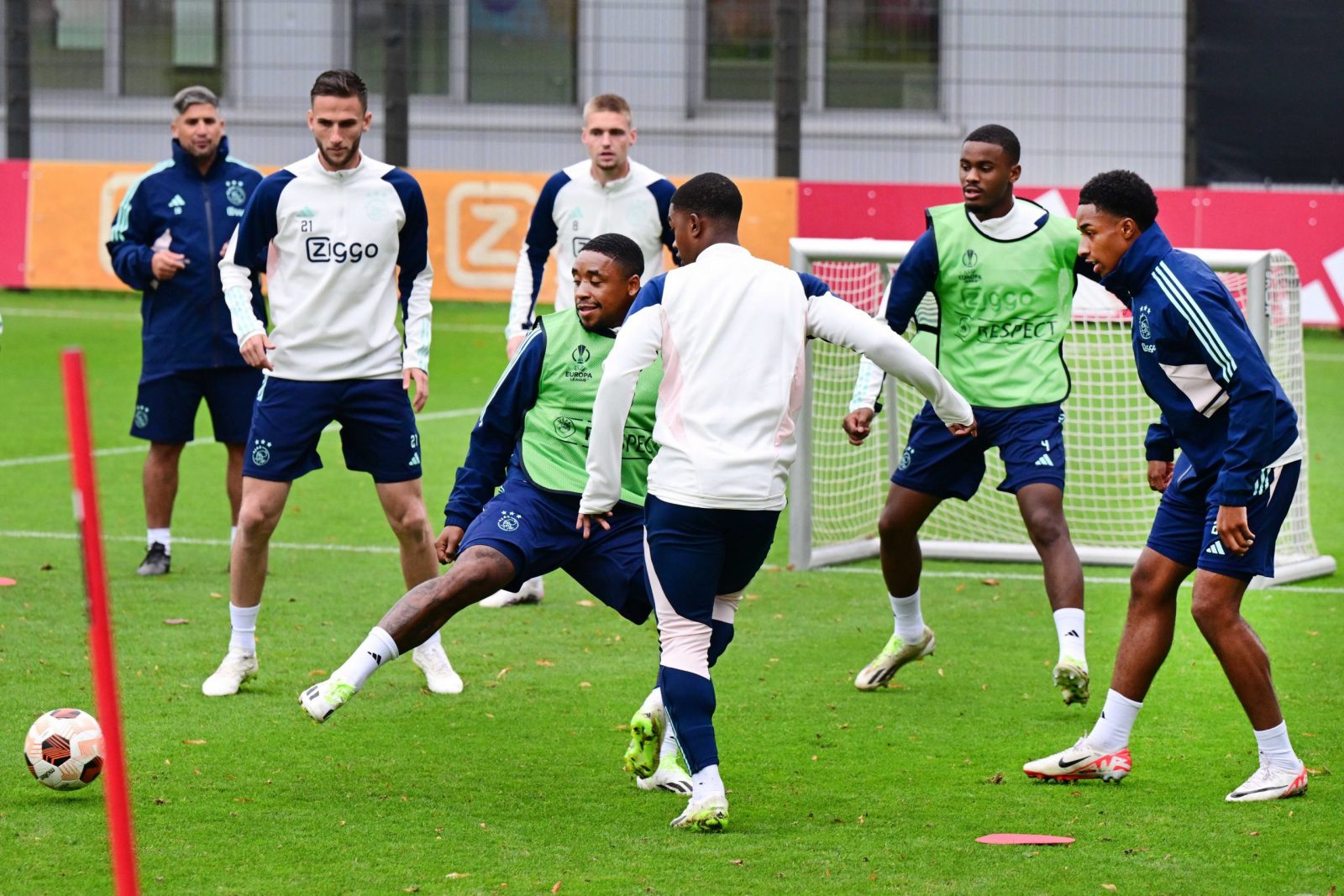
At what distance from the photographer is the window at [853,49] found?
23.1 meters

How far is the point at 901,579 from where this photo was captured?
697cm

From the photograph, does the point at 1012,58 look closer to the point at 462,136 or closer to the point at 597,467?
the point at 462,136

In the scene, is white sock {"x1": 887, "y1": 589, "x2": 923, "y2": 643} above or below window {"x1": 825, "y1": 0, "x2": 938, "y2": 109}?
below

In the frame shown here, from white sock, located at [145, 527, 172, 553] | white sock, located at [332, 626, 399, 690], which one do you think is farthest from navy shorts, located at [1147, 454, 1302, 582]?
white sock, located at [145, 527, 172, 553]

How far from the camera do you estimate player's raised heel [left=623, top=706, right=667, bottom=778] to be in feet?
17.8

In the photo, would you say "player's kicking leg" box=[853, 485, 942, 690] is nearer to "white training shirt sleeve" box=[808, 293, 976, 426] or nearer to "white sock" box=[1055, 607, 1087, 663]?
"white sock" box=[1055, 607, 1087, 663]

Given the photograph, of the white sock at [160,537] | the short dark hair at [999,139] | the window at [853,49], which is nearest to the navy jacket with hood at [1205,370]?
the short dark hair at [999,139]

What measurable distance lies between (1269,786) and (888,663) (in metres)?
1.79

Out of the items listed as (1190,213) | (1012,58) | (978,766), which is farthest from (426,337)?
(1012,58)

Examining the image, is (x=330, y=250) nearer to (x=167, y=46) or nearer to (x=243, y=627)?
(x=243, y=627)

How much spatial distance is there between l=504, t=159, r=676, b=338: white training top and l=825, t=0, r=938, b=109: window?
1531 centimetres

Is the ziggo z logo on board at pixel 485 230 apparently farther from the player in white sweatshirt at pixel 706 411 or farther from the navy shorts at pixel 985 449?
the player in white sweatshirt at pixel 706 411

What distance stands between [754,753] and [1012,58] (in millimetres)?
17296

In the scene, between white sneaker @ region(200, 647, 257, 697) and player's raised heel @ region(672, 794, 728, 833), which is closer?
player's raised heel @ region(672, 794, 728, 833)
